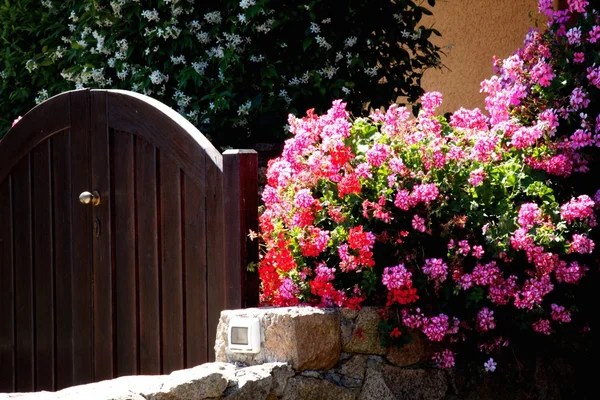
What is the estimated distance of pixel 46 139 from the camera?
4406 mm

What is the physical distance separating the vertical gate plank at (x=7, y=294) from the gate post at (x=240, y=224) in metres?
1.51

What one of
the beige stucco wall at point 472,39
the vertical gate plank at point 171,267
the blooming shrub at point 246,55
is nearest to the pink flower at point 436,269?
the vertical gate plank at point 171,267

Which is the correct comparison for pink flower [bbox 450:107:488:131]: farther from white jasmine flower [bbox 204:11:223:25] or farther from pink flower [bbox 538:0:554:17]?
white jasmine flower [bbox 204:11:223:25]

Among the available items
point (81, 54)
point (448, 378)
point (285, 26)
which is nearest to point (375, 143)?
point (448, 378)

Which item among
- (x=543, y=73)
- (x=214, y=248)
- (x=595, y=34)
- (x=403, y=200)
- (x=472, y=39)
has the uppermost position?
(x=472, y=39)

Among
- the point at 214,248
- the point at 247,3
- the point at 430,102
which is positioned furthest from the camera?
the point at 247,3

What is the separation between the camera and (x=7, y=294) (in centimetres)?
458

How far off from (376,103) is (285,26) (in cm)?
62

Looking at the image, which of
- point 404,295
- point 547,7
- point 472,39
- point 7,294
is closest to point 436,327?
point 404,295

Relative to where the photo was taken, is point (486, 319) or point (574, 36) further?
point (574, 36)

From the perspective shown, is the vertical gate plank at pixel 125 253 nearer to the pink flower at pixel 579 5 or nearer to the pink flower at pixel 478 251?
the pink flower at pixel 478 251

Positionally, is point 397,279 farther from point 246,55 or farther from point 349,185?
point 246,55

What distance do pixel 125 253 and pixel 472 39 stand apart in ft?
12.1

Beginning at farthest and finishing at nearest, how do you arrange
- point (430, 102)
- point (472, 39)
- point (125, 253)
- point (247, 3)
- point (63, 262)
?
point (472, 39), point (247, 3), point (63, 262), point (125, 253), point (430, 102)
